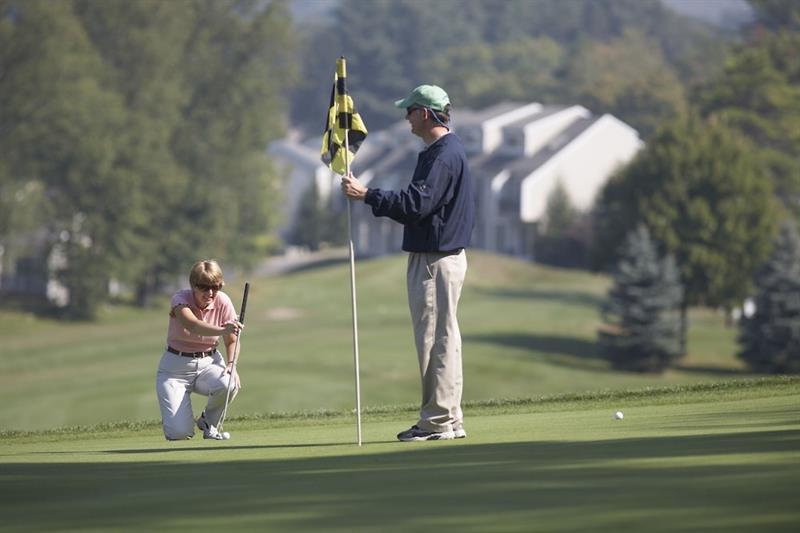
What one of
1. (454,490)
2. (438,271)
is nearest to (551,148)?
(438,271)

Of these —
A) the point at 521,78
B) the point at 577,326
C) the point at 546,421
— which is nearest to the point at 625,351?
the point at 577,326

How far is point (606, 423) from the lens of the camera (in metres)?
11.2

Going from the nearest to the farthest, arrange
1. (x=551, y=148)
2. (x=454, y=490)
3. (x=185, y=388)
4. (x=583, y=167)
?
1. (x=454, y=490)
2. (x=185, y=388)
3. (x=583, y=167)
4. (x=551, y=148)

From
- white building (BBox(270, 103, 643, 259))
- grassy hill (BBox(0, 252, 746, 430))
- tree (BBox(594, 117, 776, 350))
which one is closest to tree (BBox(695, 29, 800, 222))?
white building (BBox(270, 103, 643, 259))

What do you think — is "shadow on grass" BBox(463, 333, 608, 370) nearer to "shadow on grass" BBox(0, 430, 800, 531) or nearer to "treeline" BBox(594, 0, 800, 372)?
"treeline" BBox(594, 0, 800, 372)

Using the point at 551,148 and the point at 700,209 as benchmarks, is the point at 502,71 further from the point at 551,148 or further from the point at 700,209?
the point at 700,209

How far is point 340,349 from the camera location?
59.6 metres

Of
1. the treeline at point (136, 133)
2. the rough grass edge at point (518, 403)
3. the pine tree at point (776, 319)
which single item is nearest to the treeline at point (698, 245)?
the pine tree at point (776, 319)

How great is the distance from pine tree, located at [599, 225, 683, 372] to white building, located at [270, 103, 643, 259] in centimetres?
3168

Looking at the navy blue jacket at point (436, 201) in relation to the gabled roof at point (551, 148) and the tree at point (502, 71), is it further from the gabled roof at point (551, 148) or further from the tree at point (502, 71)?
the tree at point (502, 71)

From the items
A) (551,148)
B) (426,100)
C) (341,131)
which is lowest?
(341,131)

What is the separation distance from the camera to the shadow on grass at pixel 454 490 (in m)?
6.29

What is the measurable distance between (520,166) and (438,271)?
8995 centimetres

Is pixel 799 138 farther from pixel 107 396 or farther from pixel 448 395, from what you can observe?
pixel 448 395
